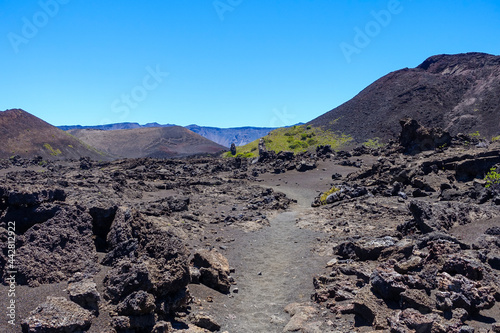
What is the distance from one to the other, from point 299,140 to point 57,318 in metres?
52.1

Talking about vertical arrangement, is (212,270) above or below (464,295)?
above

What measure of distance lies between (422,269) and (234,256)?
18.0 feet

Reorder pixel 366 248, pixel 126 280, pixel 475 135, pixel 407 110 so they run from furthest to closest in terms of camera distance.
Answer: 1. pixel 407 110
2. pixel 475 135
3. pixel 366 248
4. pixel 126 280

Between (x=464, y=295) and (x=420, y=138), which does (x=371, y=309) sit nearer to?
(x=464, y=295)

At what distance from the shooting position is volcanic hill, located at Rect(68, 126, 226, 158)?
308 feet

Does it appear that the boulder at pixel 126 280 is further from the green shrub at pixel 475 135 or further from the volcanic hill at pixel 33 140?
the volcanic hill at pixel 33 140

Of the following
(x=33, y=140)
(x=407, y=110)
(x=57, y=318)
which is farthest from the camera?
(x=33, y=140)

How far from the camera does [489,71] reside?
62125 millimetres

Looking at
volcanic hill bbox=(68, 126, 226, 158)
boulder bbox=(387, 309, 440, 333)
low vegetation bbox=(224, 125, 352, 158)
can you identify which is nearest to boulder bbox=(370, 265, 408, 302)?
boulder bbox=(387, 309, 440, 333)

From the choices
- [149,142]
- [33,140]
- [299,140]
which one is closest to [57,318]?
[299,140]

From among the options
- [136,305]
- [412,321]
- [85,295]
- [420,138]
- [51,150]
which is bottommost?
[412,321]

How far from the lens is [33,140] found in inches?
2425

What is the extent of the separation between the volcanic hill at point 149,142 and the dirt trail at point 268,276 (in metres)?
77.5

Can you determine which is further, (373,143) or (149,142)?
(149,142)
